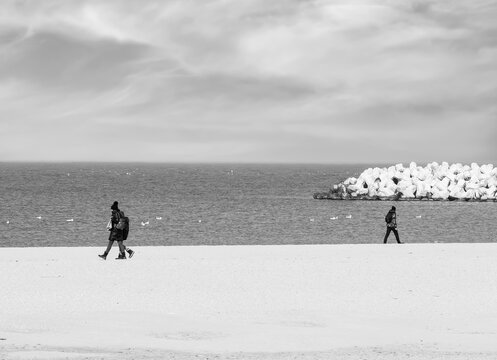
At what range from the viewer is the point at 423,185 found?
9806 centimetres

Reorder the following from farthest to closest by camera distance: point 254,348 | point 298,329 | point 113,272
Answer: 1. point 113,272
2. point 298,329
3. point 254,348

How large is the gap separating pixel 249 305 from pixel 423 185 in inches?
3348

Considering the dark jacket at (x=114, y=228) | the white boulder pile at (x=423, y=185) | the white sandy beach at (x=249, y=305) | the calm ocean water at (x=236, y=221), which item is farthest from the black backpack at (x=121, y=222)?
the white boulder pile at (x=423, y=185)

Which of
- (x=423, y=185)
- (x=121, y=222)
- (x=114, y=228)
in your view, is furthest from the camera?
(x=423, y=185)

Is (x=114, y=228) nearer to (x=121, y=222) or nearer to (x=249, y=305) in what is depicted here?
(x=121, y=222)

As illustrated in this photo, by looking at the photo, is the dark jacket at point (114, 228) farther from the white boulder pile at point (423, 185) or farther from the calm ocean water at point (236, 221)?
the white boulder pile at point (423, 185)

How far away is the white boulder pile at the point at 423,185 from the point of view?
9469cm

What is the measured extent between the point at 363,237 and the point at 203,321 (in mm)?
38821

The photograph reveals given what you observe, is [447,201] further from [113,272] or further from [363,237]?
[113,272]

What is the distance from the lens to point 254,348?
11.9 metres

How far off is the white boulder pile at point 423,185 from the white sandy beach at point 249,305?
71.1 meters

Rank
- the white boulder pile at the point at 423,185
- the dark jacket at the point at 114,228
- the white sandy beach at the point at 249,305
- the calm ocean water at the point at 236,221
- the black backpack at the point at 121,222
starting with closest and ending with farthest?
1. the white sandy beach at the point at 249,305
2. the dark jacket at the point at 114,228
3. the black backpack at the point at 121,222
4. the calm ocean water at the point at 236,221
5. the white boulder pile at the point at 423,185

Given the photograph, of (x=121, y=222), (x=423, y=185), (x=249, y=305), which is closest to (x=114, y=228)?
(x=121, y=222)

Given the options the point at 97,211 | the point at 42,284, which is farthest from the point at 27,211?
the point at 42,284
